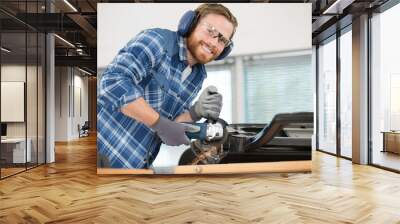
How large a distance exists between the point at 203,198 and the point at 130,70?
7.20 feet

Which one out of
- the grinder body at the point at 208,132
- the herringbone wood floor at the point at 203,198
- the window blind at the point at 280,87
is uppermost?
the window blind at the point at 280,87

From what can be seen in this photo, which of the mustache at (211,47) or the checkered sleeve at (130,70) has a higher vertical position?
the mustache at (211,47)

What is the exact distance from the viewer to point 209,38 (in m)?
6.02

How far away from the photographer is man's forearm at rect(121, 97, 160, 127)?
18.9 ft

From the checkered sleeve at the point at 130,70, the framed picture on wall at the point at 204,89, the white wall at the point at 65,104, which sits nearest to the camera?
the checkered sleeve at the point at 130,70

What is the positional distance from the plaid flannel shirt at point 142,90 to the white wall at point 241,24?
20 cm

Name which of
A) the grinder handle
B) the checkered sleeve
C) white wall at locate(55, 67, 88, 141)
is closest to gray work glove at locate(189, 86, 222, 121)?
the grinder handle

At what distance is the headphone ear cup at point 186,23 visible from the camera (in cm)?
602

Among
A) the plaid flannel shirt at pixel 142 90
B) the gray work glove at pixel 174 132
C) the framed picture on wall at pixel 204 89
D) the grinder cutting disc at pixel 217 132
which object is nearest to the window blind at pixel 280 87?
the framed picture on wall at pixel 204 89

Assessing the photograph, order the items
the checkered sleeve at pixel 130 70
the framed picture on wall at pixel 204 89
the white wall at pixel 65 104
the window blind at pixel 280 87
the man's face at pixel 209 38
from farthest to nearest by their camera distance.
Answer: the white wall at pixel 65 104
the window blind at pixel 280 87
the man's face at pixel 209 38
the framed picture on wall at pixel 204 89
the checkered sleeve at pixel 130 70

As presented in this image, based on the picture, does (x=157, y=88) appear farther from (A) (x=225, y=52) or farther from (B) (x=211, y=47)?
(A) (x=225, y=52)

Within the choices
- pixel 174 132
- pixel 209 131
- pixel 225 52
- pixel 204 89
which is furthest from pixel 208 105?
pixel 225 52

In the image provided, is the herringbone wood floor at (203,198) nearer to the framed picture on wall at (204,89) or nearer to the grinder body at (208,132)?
the framed picture on wall at (204,89)

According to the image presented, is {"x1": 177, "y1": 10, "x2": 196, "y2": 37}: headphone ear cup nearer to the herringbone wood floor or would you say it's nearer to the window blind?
the window blind
